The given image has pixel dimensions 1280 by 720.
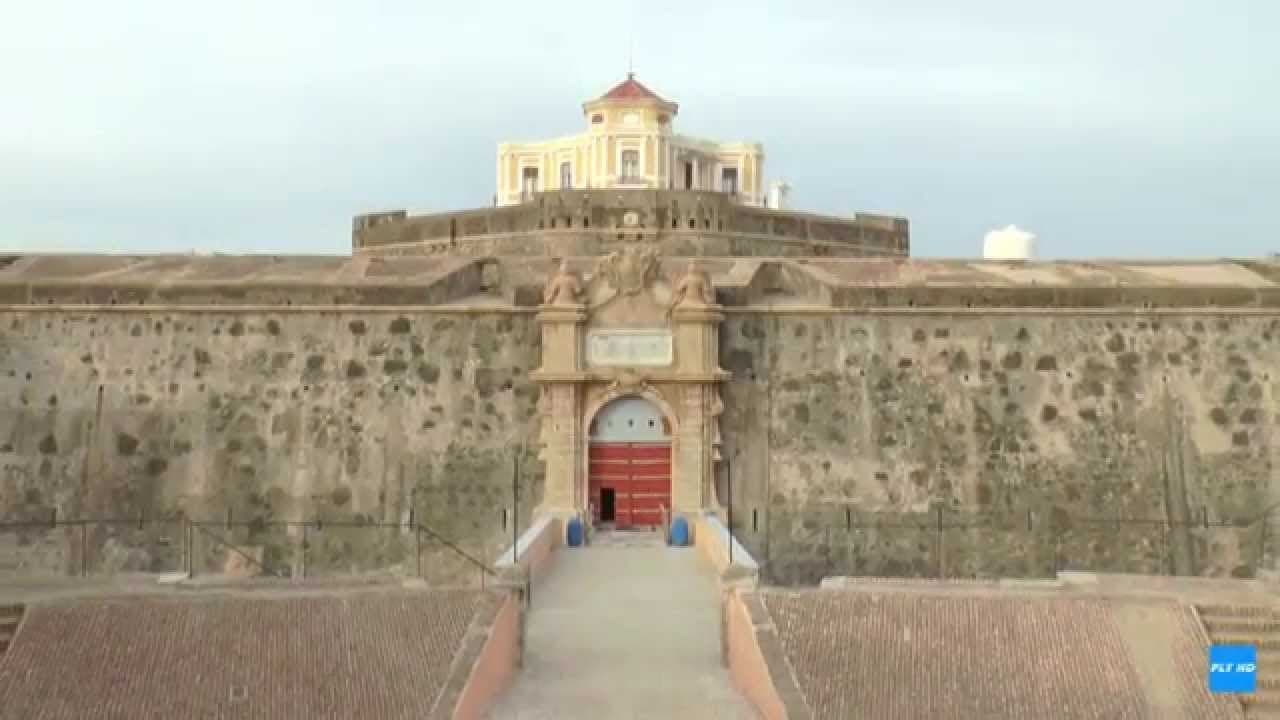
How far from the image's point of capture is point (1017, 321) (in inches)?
889

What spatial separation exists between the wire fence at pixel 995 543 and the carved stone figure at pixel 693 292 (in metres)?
3.40

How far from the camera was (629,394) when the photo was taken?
21688 mm

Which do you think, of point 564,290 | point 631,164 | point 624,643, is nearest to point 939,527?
point 564,290

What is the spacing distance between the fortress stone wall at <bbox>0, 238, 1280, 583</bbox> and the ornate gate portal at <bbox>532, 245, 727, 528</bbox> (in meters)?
0.53

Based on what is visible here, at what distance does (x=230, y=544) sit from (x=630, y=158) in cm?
2545

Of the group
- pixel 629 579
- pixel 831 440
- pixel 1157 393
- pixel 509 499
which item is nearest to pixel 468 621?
pixel 629 579

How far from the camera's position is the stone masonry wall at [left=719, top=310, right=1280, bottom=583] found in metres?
21.9

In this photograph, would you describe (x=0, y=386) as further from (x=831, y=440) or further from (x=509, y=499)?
(x=831, y=440)

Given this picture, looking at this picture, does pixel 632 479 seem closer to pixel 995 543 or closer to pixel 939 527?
pixel 939 527

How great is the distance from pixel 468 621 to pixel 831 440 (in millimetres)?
9723

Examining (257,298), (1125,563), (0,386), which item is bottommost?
(1125,563)

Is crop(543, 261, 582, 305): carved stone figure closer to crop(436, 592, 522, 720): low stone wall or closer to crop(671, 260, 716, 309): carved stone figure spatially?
crop(671, 260, 716, 309): carved stone figure

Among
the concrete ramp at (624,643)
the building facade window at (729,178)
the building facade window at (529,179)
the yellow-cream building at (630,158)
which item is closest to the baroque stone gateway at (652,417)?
the concrete ramp at (624,643)

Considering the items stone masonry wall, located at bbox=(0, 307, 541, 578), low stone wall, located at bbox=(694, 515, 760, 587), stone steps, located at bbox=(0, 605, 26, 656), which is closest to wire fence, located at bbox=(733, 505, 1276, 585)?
low stone wall, located at bbox=(694, 515, 760, 587)
